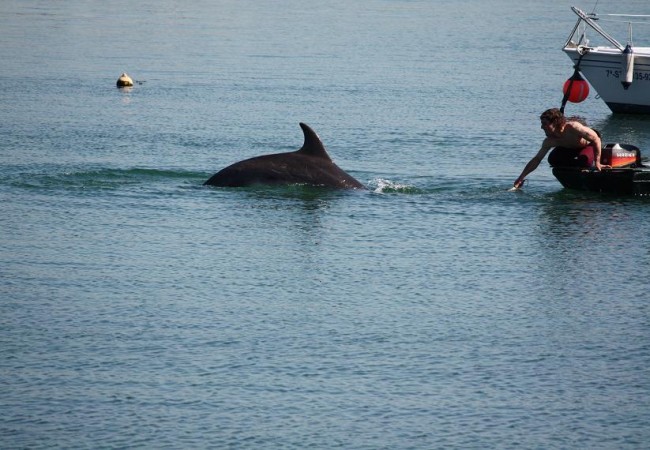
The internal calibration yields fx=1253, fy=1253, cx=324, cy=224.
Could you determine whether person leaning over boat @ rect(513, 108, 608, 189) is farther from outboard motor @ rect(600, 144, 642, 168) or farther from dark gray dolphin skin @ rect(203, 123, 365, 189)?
dark gray dolphin skin @ rect(203, 123, 365, 189)

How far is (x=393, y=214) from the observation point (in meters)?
19.2

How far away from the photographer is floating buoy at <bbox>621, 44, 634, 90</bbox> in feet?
112

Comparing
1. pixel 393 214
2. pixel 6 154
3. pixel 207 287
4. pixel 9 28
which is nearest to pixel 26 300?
pixel 207 287

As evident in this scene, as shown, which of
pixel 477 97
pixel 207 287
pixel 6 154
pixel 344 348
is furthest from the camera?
pixel 477 97

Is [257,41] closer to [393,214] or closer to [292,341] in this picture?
[393,214]

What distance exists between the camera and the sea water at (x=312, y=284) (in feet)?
35.4

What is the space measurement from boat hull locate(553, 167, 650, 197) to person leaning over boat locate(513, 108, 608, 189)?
142mm

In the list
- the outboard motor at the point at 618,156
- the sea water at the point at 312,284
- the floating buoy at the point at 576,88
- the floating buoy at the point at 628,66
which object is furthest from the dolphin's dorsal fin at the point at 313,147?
the floating buoy at the point at 628,66

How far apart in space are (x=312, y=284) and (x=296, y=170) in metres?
5.16

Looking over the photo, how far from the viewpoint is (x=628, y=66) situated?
113 feet

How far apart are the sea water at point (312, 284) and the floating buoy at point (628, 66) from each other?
1879 mm

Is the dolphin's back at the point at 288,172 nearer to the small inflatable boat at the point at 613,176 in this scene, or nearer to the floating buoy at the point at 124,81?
the small inflatable boat at the point at 613,176

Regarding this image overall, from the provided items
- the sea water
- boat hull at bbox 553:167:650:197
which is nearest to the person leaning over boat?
boat hull at bbox 553:167:650:197

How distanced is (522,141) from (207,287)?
14.0 m
